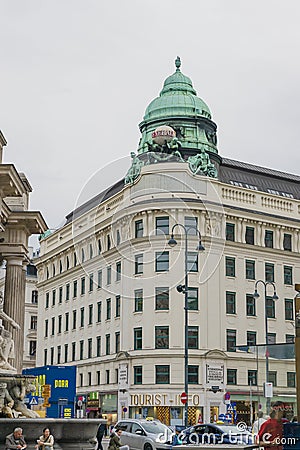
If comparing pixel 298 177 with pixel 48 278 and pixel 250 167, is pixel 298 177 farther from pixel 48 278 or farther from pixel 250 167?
pixel 48 278

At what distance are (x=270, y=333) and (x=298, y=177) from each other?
2079cm

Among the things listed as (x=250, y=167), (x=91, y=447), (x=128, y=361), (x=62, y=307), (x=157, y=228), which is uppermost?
(x=250, y=167)

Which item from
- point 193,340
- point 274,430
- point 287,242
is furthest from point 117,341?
point 274,430

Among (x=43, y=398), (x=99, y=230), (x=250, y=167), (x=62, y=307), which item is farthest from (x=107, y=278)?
(x=43, y=398)

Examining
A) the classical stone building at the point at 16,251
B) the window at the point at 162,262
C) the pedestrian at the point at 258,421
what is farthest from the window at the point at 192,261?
the pedestrian at the point at 258,421

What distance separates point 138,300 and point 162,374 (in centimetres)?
679

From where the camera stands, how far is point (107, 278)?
7219cm

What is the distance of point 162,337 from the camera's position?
66.8 meters

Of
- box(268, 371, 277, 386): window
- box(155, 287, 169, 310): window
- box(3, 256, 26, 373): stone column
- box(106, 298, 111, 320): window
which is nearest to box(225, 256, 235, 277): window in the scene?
box(155, 287, 169, 310): window

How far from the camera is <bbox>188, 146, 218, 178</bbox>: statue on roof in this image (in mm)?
69938

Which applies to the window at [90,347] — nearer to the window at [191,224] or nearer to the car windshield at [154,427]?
the window at [191,224]

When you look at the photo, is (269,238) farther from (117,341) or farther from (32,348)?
(32,348)

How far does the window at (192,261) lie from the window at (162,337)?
539 cm

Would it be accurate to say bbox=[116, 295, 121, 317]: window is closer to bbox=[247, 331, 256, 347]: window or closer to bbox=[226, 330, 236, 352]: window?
bbox=[226, 330, 236, 352]: window
